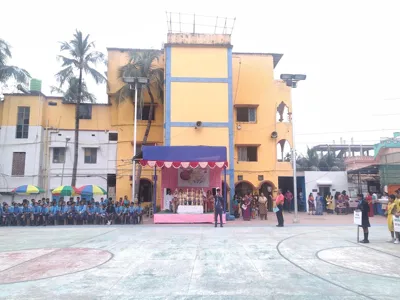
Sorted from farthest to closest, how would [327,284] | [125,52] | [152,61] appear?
[125,52] → [152,61] → [327,284]

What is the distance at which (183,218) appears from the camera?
695 inches

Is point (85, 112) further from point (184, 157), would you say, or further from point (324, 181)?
point (324, 181)

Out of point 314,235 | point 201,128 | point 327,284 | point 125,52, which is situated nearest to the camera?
point 327,284

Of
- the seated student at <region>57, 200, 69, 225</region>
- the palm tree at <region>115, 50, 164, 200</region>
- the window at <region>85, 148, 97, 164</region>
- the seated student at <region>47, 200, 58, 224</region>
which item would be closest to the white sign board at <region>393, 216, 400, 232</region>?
the seated student at <region>57, 200, 69, 225</region>

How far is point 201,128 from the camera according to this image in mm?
22953

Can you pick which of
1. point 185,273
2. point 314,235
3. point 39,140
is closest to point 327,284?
point 185,273

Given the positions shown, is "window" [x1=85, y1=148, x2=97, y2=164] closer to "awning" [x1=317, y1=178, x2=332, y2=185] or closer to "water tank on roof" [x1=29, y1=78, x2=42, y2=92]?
"water tank on roof" [x1=29, y1=78, x2=42, y2=92]

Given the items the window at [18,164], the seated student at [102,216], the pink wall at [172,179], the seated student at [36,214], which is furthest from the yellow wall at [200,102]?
the window at [18,164]

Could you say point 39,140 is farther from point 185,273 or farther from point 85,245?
point 185,273

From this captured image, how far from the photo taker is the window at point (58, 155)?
26.4 meters

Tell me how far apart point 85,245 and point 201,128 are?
13.6m

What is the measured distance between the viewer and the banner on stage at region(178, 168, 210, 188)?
20578mm

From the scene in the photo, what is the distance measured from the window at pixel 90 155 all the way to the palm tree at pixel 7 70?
733 centimetres

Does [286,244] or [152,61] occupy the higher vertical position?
[152,61]
